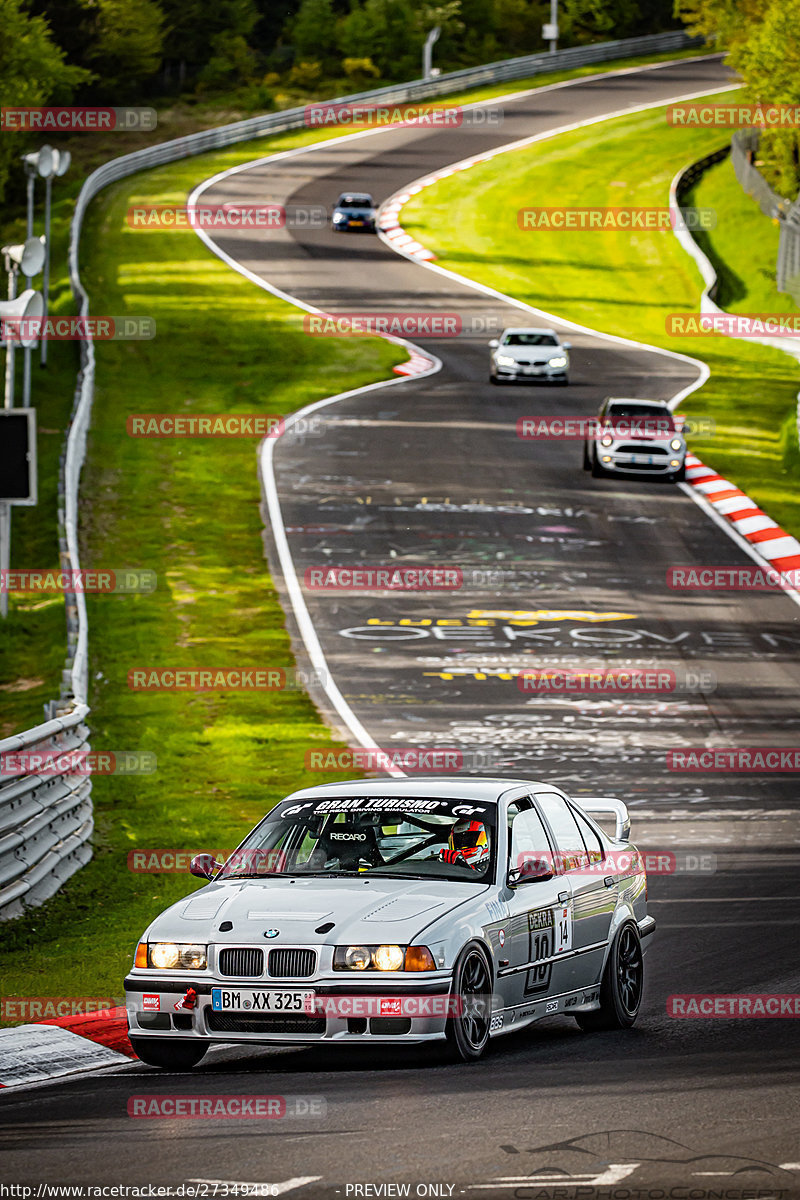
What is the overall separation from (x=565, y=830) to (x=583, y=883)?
364 mm

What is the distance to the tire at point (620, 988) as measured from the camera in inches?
400

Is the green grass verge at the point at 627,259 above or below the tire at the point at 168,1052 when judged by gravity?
above

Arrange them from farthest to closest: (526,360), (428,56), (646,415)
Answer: (428,56) < (526,360) < (646,415)

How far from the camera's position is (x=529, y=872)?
30.6ft

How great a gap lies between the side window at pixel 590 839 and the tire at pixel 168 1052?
109 inches

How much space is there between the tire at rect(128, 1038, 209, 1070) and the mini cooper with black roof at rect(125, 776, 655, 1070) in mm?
10

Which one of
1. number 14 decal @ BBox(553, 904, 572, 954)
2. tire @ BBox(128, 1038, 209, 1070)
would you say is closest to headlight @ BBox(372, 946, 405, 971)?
tire @ BBox(128, 1038, 209, 1070)

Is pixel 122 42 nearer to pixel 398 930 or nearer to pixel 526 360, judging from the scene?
pixel 526 360

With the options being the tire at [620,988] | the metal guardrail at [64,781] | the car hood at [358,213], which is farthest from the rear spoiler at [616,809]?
the car hood at [358,213]

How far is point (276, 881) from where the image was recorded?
9.30 m

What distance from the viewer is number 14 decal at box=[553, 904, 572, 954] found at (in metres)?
9.74

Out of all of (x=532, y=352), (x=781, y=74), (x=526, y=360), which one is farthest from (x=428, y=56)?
(x=526, y=360)

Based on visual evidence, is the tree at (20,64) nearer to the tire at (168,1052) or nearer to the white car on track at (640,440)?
the white car on track at (640,440)

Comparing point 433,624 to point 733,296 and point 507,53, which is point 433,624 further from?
point 507,53
